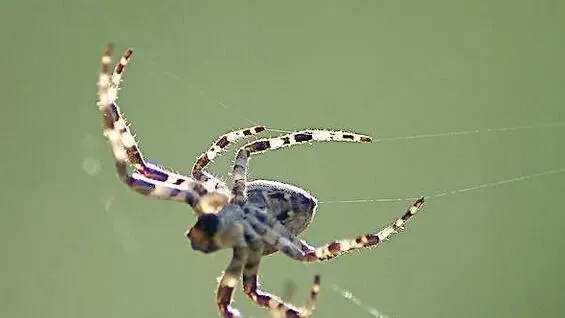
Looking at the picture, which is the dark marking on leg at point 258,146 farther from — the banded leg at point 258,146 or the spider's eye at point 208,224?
the spider's eye at point 208,224

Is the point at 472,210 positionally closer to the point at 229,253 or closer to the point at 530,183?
the point at 530,183

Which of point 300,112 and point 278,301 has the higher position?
point 300,112

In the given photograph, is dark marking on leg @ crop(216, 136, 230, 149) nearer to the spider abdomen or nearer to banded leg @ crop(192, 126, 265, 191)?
banded leg @ crop(192, 126, 265, 191)

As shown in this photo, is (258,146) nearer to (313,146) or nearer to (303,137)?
(303,137)

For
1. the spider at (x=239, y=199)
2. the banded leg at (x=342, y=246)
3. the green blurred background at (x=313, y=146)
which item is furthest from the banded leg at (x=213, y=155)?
the green blurred background at (x=313, y=146)

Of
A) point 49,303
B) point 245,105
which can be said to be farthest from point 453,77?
point 49,303

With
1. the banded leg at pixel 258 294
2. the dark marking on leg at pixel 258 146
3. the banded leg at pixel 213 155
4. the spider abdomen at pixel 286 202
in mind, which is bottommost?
the banded leg at pixel 258 294

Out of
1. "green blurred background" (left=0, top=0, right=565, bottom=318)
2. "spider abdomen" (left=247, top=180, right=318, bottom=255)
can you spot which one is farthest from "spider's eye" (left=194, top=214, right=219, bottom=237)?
"green blurred background" (left=0, top=0, right=565, bottom=318)
